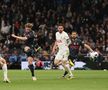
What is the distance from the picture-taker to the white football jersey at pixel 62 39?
21359mm

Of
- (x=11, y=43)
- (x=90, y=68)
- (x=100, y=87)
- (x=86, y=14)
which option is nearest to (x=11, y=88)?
(x=100, y=87)

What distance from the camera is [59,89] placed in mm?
16156

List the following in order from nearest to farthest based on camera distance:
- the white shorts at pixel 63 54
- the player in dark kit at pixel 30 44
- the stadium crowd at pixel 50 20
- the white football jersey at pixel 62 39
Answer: the player in dark kit at pixel 30 44
the white football jersey at pixel 62 39
the white shorts at pixel 63 54
the stadium crowd at pixel 50 20

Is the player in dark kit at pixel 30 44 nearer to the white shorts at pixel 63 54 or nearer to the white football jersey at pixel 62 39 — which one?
the white football jersey at pixel 62 39

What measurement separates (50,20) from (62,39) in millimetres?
13838

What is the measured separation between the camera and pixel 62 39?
70.4ft

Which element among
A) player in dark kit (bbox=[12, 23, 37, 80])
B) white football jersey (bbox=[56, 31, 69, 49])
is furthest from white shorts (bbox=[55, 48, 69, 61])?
player in dark kit (bbox=[12, 23, 37, 80])

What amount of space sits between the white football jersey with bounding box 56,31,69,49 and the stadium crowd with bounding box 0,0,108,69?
9522 mm

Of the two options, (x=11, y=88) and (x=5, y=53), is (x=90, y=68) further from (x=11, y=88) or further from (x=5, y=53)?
(x=11, y=88)

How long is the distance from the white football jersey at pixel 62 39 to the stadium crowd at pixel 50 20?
9.52 metres

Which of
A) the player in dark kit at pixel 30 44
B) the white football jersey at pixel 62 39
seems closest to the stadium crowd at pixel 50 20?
the white football jersey at pixel 62 39

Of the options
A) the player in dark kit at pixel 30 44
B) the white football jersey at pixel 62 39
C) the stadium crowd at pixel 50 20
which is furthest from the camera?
the stadium crowd at pixel 50 20

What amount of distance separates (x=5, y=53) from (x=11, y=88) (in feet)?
50.0

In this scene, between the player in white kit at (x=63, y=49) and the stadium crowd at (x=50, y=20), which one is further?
the stadium crowd at (x=50, y=20)
